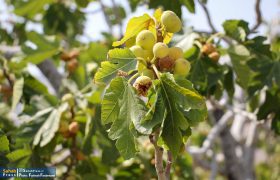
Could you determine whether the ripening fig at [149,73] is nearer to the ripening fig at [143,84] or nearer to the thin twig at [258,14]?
the ripening fig at [143,84]

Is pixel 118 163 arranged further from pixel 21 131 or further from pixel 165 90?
pixel 165 90

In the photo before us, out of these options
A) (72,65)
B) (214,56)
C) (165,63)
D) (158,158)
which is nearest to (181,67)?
(165,63)

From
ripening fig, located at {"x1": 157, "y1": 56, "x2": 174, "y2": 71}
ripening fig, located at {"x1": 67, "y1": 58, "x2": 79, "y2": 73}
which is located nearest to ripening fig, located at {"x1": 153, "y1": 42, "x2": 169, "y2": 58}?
ripening fig, located at {"x1": 157, "y1": 56, "x2": 174, "y2": 71}

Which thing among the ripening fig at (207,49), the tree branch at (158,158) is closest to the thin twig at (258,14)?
the ripening fig at (207,49)

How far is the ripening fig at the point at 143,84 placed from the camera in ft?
4.28

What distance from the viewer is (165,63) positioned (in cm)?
136

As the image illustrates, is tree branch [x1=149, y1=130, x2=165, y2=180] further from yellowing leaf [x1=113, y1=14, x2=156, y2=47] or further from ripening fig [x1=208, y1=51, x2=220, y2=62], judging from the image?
ripening fig [x1=208, y1=51, x2=220, y2=62]

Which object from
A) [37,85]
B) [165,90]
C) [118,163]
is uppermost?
[165,90]

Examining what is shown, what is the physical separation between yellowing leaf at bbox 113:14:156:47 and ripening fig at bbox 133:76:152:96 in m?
0.20

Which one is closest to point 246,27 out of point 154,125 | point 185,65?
point 185,65

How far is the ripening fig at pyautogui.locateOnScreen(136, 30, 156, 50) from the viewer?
137cm

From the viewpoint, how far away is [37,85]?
260 centimetres

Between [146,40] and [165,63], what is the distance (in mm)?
98

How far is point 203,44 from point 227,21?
0.58 feet
